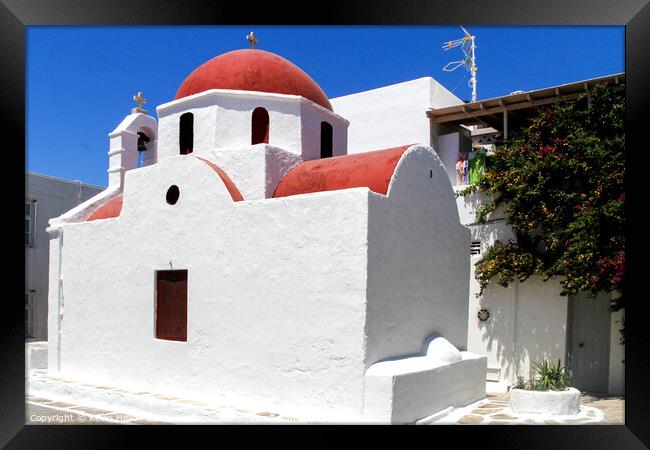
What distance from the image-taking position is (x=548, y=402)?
24.0 feet

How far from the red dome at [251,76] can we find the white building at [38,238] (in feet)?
28.1

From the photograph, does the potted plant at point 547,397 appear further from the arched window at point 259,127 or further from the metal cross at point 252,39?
the metal cross at point 252,39

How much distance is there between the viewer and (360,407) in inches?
252

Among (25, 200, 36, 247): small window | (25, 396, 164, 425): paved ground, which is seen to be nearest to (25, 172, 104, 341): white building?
(25, 200, 36, 247): small window

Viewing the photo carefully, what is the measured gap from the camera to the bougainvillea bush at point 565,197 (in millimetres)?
9336

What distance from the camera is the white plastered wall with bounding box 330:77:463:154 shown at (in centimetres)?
Answer: 1339

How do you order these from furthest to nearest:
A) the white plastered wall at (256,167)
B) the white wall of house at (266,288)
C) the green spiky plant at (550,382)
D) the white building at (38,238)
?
the white building at (38,238), the white plastered wall at (256,167), the green spiky plant at (550,382), the white wall of house at (266,288)

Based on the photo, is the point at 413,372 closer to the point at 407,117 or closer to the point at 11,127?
the point at 11,127

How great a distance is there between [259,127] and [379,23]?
3750 mm

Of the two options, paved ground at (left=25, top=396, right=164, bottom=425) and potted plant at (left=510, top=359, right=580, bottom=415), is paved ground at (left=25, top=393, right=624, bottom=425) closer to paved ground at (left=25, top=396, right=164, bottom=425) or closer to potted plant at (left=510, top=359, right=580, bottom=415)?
paved ground at (left=25, top=396, right=164, bottom=425)

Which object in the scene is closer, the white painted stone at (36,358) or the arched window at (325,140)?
the arched window at (325,140)

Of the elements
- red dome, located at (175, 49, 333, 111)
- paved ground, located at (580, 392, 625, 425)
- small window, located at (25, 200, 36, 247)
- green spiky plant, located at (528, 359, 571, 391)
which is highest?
red dome, located at (175, 49, 333, 111)

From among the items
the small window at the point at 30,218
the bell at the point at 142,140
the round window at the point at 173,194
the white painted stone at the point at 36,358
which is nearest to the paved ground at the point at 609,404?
the round window at the point at 173,194

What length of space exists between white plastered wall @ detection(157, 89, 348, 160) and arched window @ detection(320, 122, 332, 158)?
45cm
